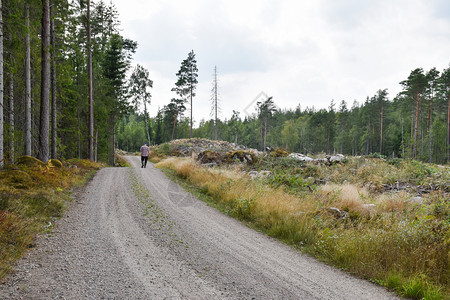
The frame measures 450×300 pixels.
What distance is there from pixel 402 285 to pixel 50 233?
6.61 metres

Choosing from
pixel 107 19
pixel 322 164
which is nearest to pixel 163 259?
pixel 322 164

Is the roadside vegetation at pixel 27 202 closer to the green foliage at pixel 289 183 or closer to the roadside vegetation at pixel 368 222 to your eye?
the roadside vegetation at pixel 368 222

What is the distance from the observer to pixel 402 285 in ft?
11.4

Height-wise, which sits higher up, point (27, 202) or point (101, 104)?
point (101, 104)

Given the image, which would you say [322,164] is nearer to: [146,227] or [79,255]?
[146,227]

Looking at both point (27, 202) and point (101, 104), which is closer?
point (27, 202)

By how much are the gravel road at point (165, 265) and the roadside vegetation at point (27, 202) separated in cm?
24

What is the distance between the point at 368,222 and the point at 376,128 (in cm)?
5790

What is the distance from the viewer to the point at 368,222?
6.27m

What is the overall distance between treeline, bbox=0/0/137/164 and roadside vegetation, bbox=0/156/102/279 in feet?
5.00

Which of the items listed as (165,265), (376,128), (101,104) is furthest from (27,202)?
(376,128)

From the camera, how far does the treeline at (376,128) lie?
36062 mm

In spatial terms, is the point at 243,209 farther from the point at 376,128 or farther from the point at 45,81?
the point at 376,128

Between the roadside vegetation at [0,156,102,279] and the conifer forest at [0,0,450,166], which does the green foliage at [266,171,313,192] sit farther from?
→ the conifer forest at [0,0,450,166]
